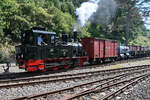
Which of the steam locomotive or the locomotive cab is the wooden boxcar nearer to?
the steam locomotive

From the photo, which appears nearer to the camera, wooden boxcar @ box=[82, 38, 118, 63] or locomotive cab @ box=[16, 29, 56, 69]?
locomotive cab @ box=[16, 29, 56, 69]

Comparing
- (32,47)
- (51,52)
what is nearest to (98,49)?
(51,52)

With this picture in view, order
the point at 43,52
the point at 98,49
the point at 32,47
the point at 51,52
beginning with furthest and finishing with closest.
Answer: the point at 98,49 < the point at 51,52 < the point at 43,52 < the point at 32,47

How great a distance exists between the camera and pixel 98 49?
20.1 metres

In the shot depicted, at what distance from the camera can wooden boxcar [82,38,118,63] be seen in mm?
19219

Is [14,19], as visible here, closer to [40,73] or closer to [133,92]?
[40,73]

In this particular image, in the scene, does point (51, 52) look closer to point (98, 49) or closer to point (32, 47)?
point (32, 47)

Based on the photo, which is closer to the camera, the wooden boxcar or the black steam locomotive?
the black steam locomotive

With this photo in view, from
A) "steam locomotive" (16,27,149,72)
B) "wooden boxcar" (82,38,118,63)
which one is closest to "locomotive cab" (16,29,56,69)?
"steam locomotive" (16,27,149,72)

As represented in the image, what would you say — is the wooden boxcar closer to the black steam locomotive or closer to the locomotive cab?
the black steam locomotive

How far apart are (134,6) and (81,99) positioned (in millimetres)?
38025

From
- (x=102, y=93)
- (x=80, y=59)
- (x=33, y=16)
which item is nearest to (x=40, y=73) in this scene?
(x=80, y=59)

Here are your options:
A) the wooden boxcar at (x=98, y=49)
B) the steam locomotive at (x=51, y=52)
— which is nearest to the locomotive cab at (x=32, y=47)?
the steam locomotive at (x=51, y=52)

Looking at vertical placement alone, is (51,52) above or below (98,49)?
below
